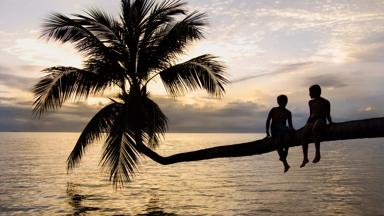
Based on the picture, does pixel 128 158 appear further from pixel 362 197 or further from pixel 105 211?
pixel 362 197

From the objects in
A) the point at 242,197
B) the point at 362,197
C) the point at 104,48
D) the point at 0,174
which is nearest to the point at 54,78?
the point at 104,48

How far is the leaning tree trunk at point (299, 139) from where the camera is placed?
6.50m

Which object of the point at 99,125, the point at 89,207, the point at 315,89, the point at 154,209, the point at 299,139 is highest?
the point at 315,89

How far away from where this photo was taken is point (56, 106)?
47.1ft

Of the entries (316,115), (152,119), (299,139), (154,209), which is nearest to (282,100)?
(299,139)

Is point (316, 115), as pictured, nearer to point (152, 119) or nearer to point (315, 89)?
point (315, 89)

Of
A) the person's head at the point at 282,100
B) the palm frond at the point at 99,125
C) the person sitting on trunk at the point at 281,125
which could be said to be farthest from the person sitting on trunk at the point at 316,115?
the palm frond at the point at 99,125

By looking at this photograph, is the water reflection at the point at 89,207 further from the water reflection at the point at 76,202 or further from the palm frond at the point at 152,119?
the palm frond at the point at 152,119

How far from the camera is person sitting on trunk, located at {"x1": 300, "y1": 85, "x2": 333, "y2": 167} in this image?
7.52 meters

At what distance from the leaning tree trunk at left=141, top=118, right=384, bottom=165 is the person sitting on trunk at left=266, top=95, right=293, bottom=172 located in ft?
0.45

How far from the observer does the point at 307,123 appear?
786 cm

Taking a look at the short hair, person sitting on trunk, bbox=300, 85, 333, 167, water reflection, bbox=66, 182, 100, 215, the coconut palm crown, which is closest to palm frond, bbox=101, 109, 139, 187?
the coconut palm crown

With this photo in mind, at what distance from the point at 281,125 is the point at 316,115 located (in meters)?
0.97

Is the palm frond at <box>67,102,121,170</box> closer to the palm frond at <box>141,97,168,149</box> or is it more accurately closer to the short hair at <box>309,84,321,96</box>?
the palm frond at <box>141,97,168,149</box>
